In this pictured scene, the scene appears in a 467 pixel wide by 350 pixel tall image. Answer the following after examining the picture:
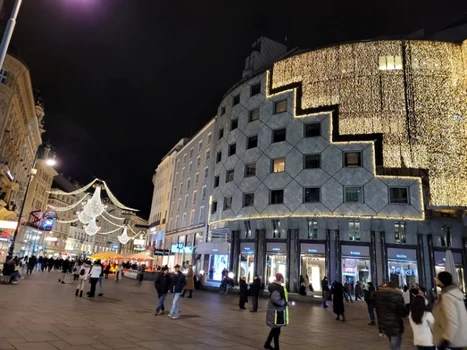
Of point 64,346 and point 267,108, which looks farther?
point 267,108

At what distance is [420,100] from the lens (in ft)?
99.9

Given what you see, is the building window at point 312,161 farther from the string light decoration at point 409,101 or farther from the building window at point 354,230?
the building window at point 354,230

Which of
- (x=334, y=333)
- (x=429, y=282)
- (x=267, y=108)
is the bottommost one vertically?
(x=334, y=333)

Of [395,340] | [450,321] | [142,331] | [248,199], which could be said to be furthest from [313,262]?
[450,321]

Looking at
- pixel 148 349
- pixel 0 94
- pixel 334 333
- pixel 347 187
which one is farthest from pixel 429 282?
pixel 0 94

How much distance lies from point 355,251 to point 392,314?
79.8 ft

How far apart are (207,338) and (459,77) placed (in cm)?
3179

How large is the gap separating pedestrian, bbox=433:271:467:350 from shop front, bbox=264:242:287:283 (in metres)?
27.4

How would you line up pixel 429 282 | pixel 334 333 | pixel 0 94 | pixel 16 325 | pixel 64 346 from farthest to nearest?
pixel 0 94
pixel 429 282
pixel 334 333
pixel 16 325
pixel 64 346

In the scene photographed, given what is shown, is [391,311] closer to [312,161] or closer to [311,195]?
[311,195]

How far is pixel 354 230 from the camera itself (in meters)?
30.5

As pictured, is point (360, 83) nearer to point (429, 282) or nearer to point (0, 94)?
point (429, 282)

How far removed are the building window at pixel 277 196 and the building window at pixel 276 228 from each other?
1.81m

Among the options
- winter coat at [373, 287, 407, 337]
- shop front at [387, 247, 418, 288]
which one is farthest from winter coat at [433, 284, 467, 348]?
shop front at [387, 247, 418, 288]
